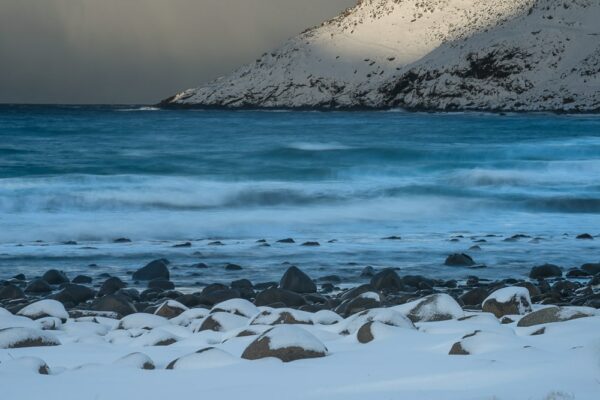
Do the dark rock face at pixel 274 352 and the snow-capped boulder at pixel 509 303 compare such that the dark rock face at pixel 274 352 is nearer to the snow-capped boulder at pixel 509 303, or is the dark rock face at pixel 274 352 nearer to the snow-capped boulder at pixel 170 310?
the snow-capped boulder at pixel 509 303

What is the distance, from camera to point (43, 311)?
6344 millimetres

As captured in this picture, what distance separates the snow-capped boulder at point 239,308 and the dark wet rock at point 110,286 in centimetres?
205

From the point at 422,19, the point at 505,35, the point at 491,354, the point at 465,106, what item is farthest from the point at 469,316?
the point at 422,19

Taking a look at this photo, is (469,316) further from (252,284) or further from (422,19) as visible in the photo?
(422,19)

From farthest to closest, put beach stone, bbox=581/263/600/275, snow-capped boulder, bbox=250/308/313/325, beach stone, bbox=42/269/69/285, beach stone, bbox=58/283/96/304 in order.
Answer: beach stone, bbox=581/263/600/275 < beach stone, bbox=42/269/69/285 < beach stone, bbox=58/283/96/304 < snow-capped boulder, bbox=250/308/313/325

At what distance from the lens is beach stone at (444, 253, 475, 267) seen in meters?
10.2

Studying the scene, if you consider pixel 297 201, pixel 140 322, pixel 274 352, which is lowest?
pixel 297 201

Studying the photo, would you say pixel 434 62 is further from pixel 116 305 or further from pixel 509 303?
pixel 509 303

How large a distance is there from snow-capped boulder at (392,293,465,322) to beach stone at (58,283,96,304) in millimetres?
3215

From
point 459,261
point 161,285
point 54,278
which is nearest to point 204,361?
point 161,285

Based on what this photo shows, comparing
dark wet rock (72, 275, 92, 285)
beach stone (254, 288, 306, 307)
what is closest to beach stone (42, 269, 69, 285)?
dark wet rock (72, 275, 92, 285)

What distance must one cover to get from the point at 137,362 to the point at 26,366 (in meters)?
0.52

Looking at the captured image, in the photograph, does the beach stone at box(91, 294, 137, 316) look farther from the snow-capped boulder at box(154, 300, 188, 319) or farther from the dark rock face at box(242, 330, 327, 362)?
the dark rock face at box(242, 330, 327, 362)

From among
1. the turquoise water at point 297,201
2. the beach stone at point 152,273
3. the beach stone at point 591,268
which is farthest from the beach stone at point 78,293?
the beach stone at point 591,268
